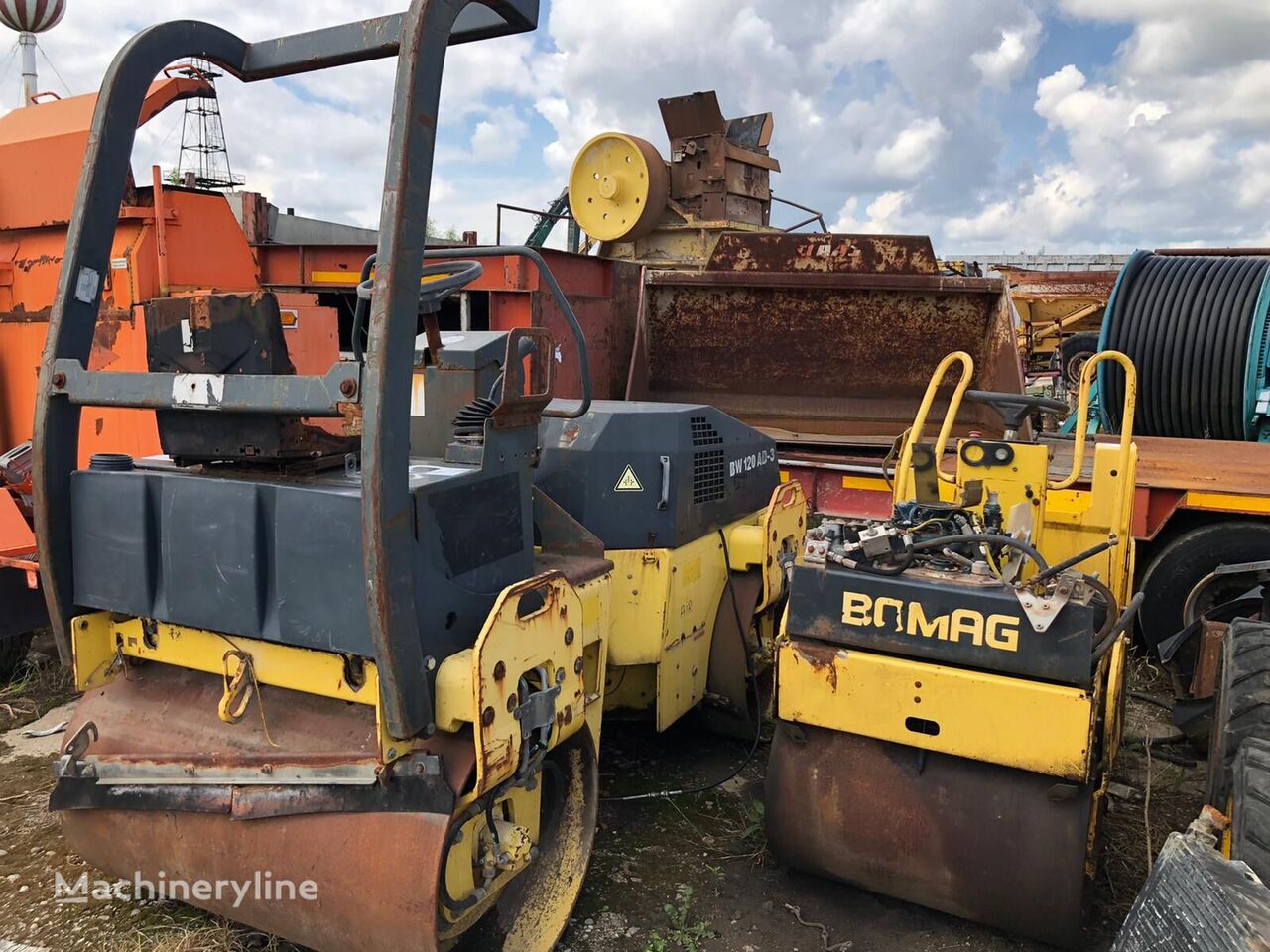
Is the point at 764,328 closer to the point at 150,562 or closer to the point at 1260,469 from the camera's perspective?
the point at 1260,469

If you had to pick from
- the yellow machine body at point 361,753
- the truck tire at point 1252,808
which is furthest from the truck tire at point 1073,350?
the yellow machine body at point 361,753

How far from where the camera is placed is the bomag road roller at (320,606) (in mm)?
1970

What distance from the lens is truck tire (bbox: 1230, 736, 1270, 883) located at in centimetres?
214

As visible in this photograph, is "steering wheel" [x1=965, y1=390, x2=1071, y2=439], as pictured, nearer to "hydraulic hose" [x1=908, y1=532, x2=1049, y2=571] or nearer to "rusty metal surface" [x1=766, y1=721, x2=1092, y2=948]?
"hydraulic hose" [x1=908, y1=532, x2=1049, y2=571]

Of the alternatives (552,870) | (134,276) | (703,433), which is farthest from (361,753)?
(134,276)

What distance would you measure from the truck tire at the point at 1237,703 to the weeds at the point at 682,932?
145 centimetres

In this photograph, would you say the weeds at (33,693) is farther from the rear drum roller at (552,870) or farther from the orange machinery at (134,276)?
the rear drum roller at (552,870)

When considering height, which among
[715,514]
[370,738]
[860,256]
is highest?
[860,256]

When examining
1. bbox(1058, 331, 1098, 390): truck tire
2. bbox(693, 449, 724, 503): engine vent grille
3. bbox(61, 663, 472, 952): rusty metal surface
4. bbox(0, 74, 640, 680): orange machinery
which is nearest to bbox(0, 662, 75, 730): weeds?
bbox(0, 74, 640, 680): orange machinery

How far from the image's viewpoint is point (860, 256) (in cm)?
639

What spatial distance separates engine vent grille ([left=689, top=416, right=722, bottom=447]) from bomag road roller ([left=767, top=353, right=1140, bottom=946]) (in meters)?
0.75

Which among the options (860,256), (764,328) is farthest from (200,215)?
(860,256)

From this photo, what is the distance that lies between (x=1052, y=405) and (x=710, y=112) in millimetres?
6928

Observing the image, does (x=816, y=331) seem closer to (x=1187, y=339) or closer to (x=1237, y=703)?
(x=1187, y=339)
